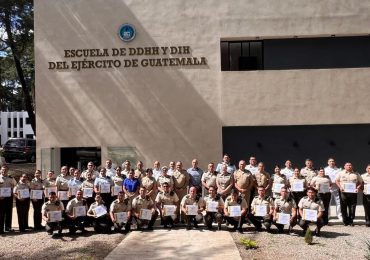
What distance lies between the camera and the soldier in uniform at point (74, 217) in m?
12.6

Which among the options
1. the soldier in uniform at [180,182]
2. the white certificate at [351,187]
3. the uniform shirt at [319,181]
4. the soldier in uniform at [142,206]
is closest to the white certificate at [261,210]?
the uniform shirt at [319,181]

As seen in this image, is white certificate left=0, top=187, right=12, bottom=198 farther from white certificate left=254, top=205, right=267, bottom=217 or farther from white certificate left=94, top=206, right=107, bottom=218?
white certificate left=254, top=205, right=267, bottom=217

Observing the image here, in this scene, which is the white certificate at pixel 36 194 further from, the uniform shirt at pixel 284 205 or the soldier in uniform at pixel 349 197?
the soldier in uniform at pixel 349 197

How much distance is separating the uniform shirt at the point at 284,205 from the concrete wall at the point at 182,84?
5399mm

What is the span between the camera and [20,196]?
13148 millimetres

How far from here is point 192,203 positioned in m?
12.9

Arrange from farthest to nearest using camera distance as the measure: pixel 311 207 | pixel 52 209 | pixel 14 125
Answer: pixel 14 125 < pixel 52 209 < pixel 311 207

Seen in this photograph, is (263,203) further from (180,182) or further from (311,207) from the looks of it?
(180,182)

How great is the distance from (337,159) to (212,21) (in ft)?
24.8

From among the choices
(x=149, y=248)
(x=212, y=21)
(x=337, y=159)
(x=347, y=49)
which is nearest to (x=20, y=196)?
(x=149, y=248)

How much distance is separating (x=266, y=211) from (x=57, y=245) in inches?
223

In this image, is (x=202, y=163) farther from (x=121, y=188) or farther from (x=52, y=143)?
(x=52, y=143)

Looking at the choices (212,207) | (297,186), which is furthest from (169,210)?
(297,186)

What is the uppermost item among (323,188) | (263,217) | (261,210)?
(323,188)
